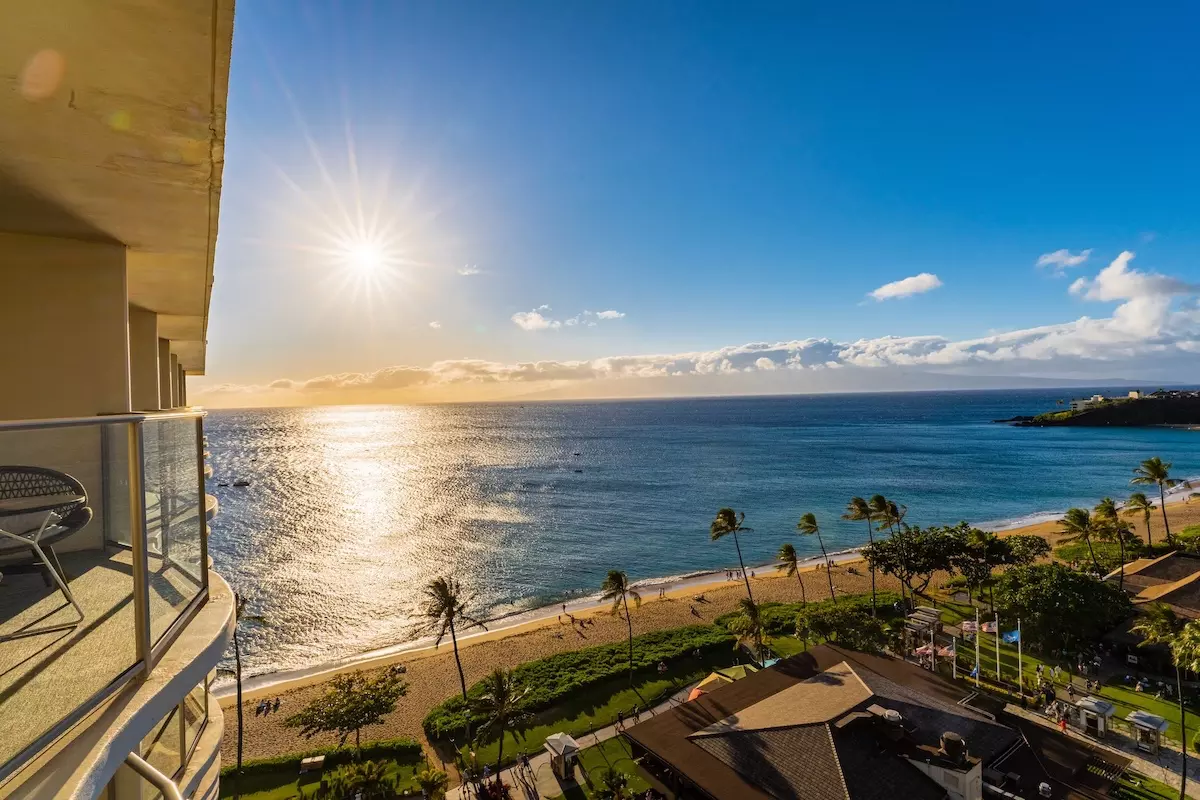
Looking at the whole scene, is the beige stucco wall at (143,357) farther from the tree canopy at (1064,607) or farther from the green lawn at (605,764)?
the tree canopy at (1064,607)

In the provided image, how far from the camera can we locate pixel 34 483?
129 inches

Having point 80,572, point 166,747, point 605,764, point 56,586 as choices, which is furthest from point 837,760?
point 56,586

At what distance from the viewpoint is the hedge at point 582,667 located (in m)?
25.9

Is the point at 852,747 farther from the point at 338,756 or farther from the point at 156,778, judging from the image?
the point at 338,756

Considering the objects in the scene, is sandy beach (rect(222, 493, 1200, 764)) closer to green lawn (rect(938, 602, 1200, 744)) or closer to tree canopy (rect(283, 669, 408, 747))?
tree canopy (rect(283, 669, 408, 747))

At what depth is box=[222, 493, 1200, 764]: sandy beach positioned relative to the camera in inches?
1024

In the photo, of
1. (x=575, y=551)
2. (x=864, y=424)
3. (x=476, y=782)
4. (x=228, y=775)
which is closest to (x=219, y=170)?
(x=476, y=782)

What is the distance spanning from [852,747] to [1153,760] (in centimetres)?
1428

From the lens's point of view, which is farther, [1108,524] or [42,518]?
[1108,524]

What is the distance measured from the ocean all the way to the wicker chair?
37449 millimetres

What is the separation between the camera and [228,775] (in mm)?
21719

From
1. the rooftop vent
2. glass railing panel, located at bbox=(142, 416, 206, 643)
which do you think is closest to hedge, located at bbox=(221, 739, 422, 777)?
the rooftop vent

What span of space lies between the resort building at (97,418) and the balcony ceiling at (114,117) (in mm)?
12

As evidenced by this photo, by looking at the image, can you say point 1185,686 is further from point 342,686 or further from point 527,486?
point 527,486
